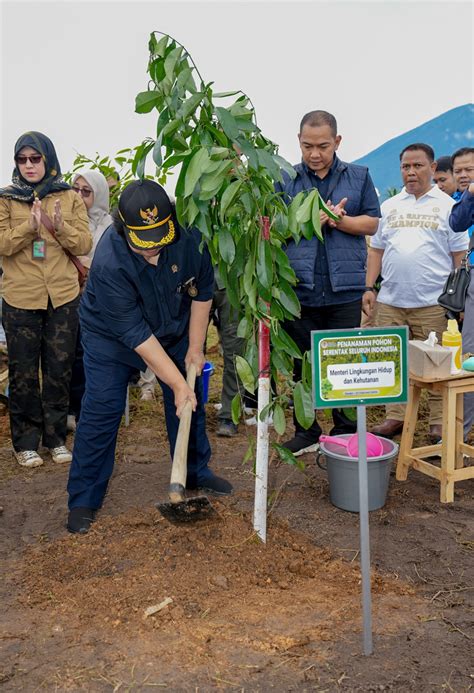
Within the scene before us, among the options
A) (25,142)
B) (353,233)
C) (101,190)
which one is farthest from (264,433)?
(101,190)

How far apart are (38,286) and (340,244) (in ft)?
5.70

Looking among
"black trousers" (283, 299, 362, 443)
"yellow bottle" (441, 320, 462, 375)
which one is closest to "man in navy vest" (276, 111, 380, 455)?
"black trousers" (283, 299, 362, 443)

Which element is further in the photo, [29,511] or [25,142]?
[25,142]

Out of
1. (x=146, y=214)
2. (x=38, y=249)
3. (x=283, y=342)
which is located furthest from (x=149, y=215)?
(x=38, y=249)

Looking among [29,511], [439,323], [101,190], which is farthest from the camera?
[101,190]

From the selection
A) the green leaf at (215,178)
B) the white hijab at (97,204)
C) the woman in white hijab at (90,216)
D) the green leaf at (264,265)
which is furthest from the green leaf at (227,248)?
the white hijab at (97,204)

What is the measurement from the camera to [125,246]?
2.92 m

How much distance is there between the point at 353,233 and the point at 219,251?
1392mm

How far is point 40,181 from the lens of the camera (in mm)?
4023

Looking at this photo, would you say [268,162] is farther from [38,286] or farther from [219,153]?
[38,286]

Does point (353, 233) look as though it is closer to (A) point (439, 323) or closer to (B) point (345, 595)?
(A) point (439, 323)

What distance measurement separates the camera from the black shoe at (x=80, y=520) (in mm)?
3254

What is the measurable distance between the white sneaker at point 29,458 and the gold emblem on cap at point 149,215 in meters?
2.12

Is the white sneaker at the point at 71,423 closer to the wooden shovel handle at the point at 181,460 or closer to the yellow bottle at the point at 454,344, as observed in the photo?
the wooden shovel handle at the point at 181,460
